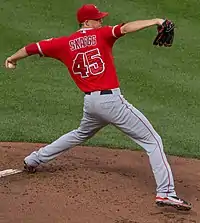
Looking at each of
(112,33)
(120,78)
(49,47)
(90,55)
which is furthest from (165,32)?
(120,78)

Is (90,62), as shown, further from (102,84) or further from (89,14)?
(89,14)

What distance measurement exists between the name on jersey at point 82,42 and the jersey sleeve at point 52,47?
12 centimetres

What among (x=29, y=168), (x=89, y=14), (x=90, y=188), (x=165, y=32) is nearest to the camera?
(x=165, y=32)

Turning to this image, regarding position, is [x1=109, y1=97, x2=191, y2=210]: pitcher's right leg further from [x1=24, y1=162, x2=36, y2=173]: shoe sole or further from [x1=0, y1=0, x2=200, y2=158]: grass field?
[x1=0, y1=0, x2=200, y2=158]: grass field

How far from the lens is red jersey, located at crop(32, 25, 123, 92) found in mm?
6297

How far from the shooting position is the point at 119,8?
14.9 meters

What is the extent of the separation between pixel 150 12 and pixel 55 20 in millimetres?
2225

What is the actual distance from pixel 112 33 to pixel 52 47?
2.33 feet

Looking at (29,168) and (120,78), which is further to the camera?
(120,78)

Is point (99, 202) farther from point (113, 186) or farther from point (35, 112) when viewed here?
point (35, 112)

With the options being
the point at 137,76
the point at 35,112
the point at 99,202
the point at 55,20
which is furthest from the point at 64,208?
the point at 55,20

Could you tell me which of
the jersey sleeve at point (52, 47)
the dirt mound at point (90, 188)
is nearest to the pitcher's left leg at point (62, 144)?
the dirt mound at point (90, 188)

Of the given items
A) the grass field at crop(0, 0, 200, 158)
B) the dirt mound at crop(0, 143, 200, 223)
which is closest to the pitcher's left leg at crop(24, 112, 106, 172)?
the dirt mound at crop(0, 143, 200, 223)

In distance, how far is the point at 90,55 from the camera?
634cm
